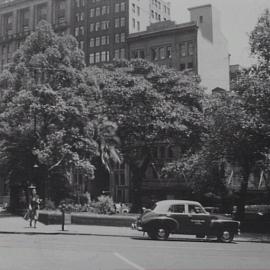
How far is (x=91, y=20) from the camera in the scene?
94.8 metres

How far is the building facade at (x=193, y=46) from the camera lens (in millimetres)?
80875

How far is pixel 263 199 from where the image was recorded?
60031mm

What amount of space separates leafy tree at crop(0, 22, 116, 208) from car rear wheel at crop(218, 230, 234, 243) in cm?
1820

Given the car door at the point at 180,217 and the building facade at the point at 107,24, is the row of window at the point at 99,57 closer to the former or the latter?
the building facade at the point at 107,24

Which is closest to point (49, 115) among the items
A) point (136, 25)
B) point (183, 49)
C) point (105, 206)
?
point (105, 206)

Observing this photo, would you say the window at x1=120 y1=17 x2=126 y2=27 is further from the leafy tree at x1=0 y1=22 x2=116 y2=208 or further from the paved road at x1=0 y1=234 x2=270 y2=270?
the paved road at x1=0 y1=234 x2=270 y2=270

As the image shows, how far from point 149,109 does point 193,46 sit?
125ft

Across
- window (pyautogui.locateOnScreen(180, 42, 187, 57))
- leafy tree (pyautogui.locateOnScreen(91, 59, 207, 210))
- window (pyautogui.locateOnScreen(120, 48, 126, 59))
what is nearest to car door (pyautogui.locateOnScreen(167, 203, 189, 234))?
leafy tree (pyautogui.locateOnScreen(91, 59, 207, 210))

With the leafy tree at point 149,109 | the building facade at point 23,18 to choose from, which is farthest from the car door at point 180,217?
the building facade at point 23,18

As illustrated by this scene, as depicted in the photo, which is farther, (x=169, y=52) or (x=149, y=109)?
(x=169, y=52)

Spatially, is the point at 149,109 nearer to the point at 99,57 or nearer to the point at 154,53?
the point at 154,53

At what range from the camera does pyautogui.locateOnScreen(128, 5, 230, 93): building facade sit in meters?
80.9

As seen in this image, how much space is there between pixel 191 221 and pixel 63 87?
23077 millimetres

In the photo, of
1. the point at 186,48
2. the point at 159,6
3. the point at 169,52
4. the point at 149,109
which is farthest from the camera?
the point at 159,6
